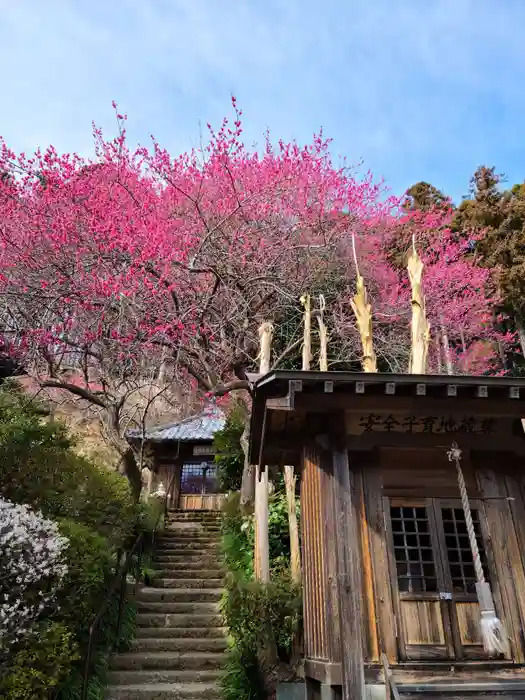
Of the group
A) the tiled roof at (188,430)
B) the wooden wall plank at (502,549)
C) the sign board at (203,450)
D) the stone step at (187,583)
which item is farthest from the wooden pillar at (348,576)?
the sign board at (203,450)

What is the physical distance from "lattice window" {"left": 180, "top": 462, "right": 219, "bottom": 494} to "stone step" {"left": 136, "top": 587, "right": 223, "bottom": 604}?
1076 cm


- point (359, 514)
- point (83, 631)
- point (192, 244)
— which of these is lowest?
point (83, 631)

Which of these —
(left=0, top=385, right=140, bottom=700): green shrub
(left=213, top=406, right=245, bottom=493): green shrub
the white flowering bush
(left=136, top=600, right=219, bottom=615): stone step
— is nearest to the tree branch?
(left=0, top=385, right=140, bottom=700): green shrub

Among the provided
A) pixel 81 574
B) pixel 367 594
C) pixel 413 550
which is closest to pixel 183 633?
pixel 81 574

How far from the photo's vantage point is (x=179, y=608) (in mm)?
10914

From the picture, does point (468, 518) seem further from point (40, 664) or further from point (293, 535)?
point (40, 664)

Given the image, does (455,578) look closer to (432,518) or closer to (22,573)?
(432,518)

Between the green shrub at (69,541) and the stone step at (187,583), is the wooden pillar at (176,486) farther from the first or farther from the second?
the green shrub at (69,541)

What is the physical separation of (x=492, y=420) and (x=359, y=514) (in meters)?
2.04

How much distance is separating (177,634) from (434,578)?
6295 mm

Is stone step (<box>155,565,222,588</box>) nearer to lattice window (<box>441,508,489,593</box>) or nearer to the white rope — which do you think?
lattice window (<box>441,508,489,593</box>)

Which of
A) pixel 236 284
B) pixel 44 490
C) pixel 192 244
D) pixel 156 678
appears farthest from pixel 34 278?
pixel 156 678

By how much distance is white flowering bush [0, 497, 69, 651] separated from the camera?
610 cm

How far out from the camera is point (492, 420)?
6.20 meters
